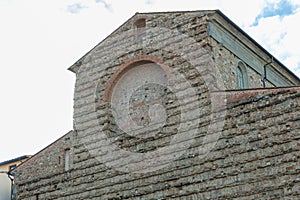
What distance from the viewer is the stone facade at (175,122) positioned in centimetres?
1052

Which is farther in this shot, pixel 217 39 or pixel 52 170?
pixel 52 170

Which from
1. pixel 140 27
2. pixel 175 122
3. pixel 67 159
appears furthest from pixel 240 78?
pixel 67 159

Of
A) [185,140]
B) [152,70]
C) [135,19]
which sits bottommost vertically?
[185,140]

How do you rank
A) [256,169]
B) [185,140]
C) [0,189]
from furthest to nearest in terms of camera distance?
[0,189]
[185,140]
[256,169]

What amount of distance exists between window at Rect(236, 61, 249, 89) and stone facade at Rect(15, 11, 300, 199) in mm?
23

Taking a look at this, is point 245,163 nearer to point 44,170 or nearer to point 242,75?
point 242,75

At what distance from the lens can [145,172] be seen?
1194 cm

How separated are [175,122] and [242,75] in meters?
2.16

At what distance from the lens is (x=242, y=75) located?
1304 centimetres

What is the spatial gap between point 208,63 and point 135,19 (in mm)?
2509

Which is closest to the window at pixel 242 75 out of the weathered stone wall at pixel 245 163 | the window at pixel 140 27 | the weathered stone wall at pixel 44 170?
the weathered stone wall at pixel 245 163

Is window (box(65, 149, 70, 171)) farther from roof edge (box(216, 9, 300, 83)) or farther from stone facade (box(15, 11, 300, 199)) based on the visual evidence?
roof edge (box(216, 9, 300, 83))

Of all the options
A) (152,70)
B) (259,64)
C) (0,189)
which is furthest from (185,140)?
(0,189)

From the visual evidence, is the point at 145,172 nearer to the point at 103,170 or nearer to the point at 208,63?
the point at 103,170
